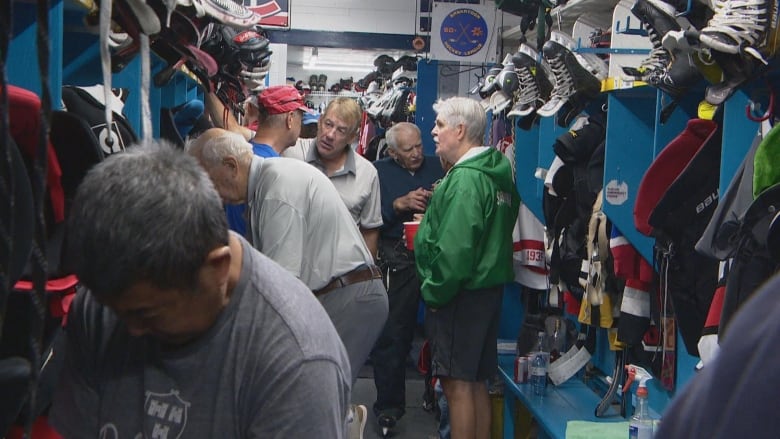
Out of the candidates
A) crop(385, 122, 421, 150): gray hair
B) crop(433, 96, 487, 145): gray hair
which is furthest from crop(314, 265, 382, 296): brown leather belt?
crop(385, 122, 421, 150): gray hair

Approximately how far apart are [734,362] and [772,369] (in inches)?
1.3

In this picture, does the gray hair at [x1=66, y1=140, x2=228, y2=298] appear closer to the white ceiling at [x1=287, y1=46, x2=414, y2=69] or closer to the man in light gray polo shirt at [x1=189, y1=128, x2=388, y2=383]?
the man in light gray polo shirt at [x1=189, y1=128, x2=388, y2=383]

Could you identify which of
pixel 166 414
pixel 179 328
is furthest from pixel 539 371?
pixel 179 328

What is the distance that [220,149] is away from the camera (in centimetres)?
315

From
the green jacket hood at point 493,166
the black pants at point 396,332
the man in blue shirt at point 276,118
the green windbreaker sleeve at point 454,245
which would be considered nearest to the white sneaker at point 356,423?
the green windbreaker sleeve at point 454,245

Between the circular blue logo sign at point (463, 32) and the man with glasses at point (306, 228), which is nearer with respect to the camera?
the man with glasses at point (306, 228)

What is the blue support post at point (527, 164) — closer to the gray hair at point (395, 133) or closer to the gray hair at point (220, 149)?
the gray hair at point (395, 133)

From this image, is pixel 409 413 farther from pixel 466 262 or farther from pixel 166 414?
pixel 166 414

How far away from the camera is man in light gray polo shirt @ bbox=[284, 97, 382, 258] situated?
16.0 ft

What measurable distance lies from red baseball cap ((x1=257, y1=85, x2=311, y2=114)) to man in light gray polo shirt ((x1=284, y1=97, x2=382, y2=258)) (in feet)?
2.60

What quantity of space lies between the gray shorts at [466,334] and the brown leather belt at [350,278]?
1088mm

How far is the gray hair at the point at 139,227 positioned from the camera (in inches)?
48.8

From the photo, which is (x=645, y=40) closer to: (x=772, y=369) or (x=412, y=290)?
(x=412, y=290)

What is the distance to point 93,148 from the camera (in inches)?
65.9
